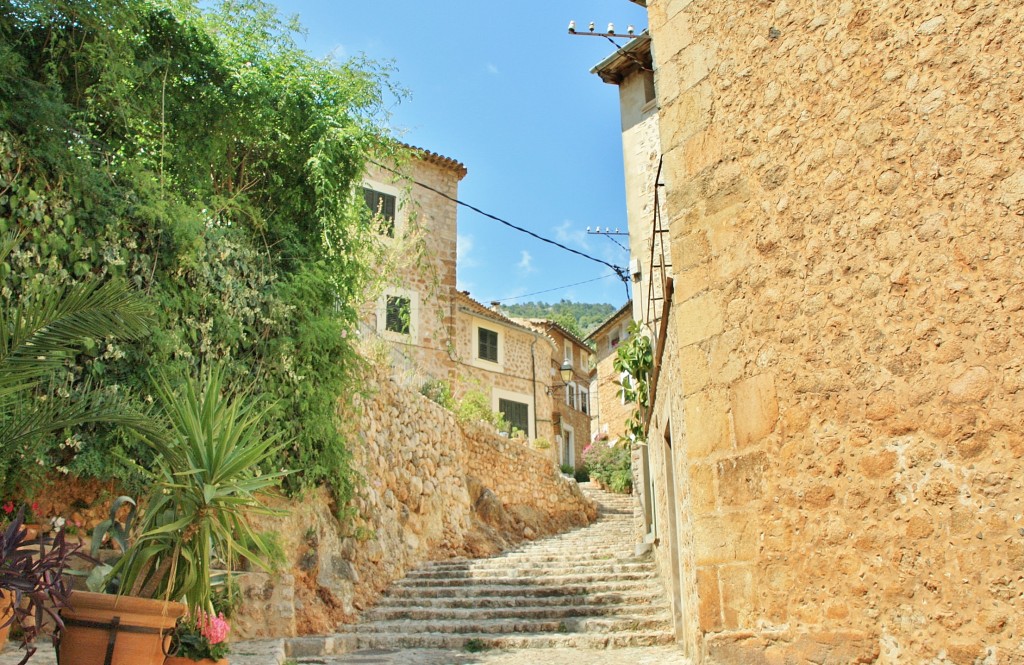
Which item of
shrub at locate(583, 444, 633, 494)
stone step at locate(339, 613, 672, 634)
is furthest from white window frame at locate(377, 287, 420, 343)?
stone step at locate(339, 613, 672, 634)

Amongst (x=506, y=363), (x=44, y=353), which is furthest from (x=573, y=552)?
(x=506, y=363)

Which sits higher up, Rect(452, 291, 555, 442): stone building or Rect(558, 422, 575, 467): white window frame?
Rect(452, 291, 555, 442): stone building

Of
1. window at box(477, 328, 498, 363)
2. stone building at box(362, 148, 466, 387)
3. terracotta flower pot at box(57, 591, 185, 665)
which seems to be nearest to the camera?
terracotta flower pot at box(57, 591, 185, 665)

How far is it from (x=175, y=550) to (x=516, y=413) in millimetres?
19293

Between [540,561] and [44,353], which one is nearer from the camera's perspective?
[44,353]

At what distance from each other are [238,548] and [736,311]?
273 cm

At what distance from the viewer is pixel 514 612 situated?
8.65 meters

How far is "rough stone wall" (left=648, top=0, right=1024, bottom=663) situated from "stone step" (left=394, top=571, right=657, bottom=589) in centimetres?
A: 610

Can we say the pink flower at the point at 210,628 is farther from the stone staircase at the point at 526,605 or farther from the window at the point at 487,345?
the window at the point at 487,345

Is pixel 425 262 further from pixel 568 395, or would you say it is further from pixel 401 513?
pixel 568 395

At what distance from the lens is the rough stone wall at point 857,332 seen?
3035mm

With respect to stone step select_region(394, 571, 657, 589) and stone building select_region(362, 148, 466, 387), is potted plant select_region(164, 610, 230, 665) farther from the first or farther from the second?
stone building select_region(362, 148, 466, 387)

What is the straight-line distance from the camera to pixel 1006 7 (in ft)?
10.6

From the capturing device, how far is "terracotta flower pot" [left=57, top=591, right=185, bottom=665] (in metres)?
3.89
